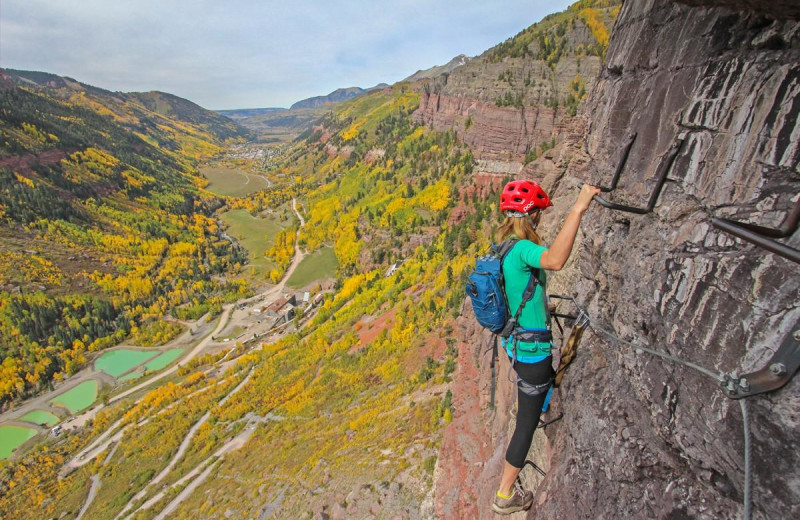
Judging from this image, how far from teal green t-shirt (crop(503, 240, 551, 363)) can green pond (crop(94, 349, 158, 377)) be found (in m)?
98.1

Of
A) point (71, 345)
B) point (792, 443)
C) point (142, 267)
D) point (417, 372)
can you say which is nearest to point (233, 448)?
point (417, 372)

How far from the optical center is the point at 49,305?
94.1m

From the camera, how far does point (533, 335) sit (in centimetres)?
532

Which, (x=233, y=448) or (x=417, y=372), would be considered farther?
(x=233, y=448)

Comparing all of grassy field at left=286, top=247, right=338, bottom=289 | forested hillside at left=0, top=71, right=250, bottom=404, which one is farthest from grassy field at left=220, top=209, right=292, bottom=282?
grassy field at left=286, top=247, right=338, bottom=289

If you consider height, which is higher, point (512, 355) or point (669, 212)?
point (669, 212)

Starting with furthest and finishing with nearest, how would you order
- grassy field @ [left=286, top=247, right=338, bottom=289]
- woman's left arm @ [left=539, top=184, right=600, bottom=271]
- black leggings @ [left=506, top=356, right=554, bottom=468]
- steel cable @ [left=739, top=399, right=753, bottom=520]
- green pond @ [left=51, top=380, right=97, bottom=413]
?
1. grassy field @ [left=286, top=247, right=338, bottom=289]
2. green pond @ [left=51, top=380, right=97, bottom=413]
3. black leggings @ [left=506, top=356, right=554, bottom=468]
4. woman's left arm @ [left=539, top=184, right=600, bottom=271]
5. steel cable @ [left=739, top=399, right=753, bottom=520]

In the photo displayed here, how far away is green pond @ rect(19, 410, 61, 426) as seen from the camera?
67.9 m

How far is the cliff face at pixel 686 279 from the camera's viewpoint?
311cm

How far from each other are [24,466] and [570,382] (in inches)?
3198

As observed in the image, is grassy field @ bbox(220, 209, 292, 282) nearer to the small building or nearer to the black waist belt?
the small building

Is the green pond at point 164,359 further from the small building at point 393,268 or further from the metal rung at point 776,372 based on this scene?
the metal rung at point 776,372

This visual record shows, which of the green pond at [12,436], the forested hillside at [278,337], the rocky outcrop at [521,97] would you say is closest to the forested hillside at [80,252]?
the forested hillside at [278,337]

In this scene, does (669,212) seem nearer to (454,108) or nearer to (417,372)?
(417,372)
